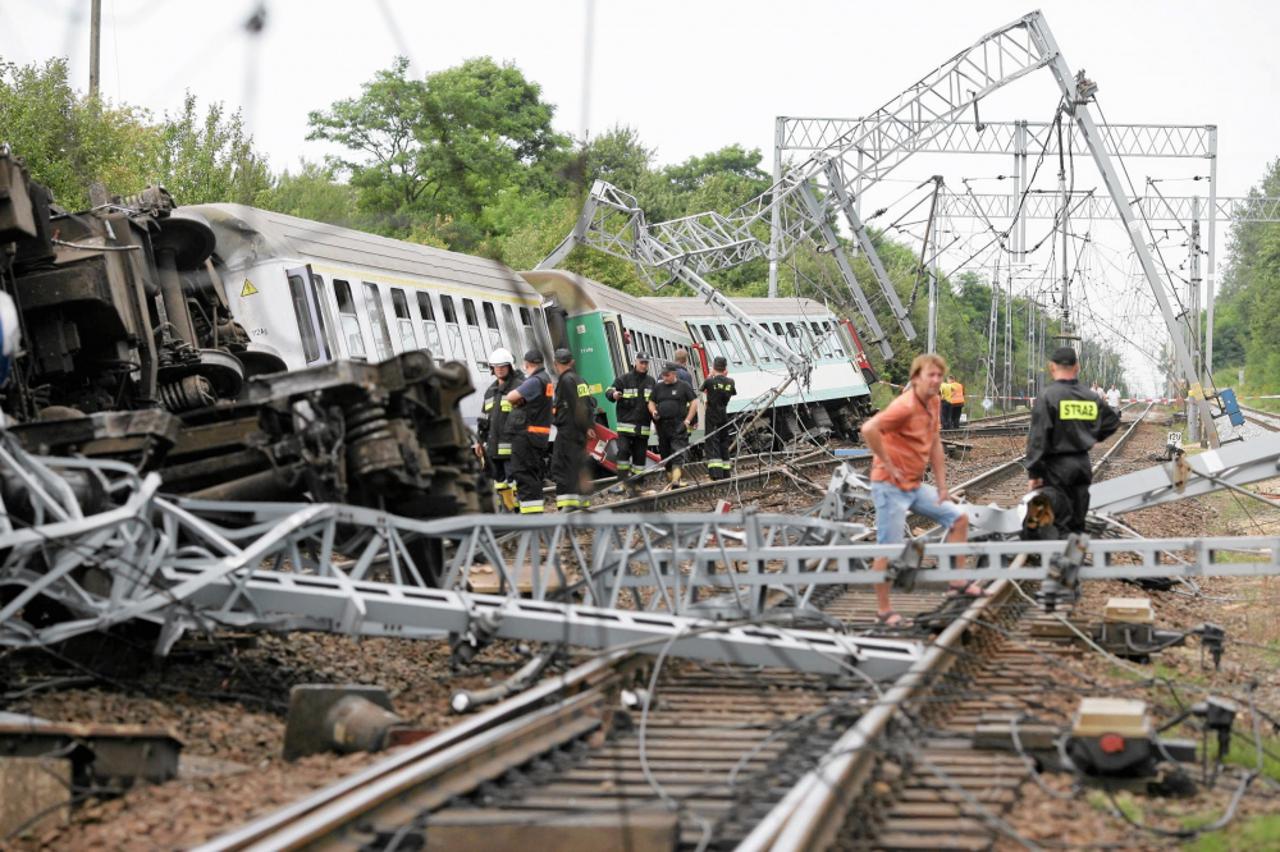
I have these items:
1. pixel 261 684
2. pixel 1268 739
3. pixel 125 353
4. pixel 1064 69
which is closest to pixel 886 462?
pixel 1268 739

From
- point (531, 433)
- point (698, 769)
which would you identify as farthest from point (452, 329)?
point (698, 769)

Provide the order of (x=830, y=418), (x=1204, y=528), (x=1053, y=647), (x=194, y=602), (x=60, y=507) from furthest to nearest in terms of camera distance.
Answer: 1. (x=830, y=418)
2. (x=1204, y=528)
3. (x=1053, y=647)
4. (x=194, y=602)
5. (x=60, y=507)

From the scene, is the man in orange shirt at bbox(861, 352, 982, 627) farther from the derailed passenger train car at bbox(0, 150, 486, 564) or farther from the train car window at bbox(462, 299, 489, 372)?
the train car window at bbox(462, 299, 489, 372)

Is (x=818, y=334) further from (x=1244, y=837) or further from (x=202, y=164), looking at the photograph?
(x=1244, y=837)

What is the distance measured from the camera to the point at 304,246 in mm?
17391

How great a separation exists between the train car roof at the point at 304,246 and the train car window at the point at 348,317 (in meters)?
0.28

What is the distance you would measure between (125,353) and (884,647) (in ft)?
15.7

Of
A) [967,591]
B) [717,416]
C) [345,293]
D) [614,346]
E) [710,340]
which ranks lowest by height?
[967,591]

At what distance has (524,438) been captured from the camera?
15172mm

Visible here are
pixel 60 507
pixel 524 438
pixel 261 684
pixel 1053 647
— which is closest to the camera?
pixel 60 507

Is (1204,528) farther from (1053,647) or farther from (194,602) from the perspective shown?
(194,602)

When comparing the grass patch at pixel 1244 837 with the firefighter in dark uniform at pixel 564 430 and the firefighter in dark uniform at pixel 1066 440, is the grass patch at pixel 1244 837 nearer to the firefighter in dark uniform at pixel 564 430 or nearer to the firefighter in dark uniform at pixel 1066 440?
the firefighter in dark uniform at pixel 1066 440

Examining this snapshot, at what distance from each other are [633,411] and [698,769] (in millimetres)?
15279

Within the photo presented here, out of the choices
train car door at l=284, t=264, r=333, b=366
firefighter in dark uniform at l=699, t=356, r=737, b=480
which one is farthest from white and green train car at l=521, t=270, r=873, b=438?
train car door at l=284, t=264, r=333, b=366
